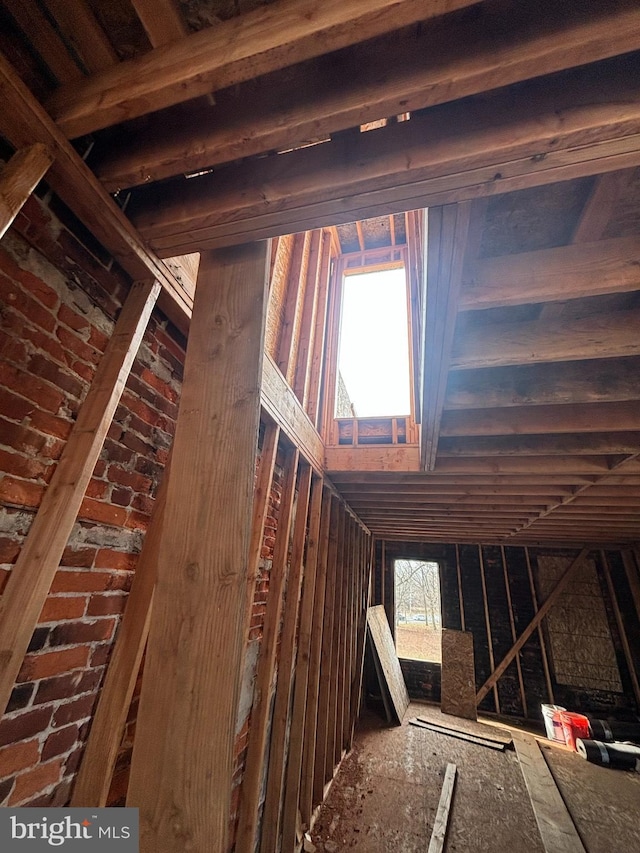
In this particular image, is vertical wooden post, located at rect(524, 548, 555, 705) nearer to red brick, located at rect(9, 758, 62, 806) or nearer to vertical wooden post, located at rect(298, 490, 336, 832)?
vertical wooden post, located at rect(298, 490, 336, 832)

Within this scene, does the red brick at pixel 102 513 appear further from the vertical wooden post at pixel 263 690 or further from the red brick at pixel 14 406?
the vertical wooden post at pixel 263 690

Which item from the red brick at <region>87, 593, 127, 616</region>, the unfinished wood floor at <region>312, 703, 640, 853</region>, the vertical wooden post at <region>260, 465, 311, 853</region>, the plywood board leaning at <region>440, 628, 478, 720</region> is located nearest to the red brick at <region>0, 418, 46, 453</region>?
the red brick at <region>87, 593, 127, 616</region>

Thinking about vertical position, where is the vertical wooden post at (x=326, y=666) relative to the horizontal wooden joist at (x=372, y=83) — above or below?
below

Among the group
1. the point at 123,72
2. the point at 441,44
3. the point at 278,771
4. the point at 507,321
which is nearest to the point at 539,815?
the point at 278,771

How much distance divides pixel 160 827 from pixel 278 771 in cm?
223

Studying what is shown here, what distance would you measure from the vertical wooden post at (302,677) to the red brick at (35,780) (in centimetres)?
188

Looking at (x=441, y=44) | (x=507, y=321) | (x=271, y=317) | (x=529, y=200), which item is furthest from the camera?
(x=271, y=317)

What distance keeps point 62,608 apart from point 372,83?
153 cm

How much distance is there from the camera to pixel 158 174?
0.95m

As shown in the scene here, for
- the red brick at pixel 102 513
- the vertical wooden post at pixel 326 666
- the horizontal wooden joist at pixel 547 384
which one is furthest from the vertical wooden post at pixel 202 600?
the vertical wooden post at pixel 326 666

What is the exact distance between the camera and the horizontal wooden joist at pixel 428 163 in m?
0.81

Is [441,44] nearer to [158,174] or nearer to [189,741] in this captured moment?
[158,174]

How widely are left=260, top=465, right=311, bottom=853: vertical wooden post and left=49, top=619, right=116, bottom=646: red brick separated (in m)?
1.55

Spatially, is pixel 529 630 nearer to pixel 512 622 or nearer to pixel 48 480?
pixel 512 622
